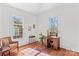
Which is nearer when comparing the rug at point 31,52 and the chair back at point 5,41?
the chair back at point 5,41

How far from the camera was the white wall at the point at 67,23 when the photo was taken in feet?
5.50

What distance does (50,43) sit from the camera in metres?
1.77

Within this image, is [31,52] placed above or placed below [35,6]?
below

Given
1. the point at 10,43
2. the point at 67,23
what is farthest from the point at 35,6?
the point at 10,43

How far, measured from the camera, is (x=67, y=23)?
1.71m

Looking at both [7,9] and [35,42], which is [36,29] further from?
[7,9]

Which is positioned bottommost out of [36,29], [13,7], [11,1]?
[36,29]

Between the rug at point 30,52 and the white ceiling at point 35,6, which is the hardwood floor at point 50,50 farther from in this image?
the white ceiling at point 35,6

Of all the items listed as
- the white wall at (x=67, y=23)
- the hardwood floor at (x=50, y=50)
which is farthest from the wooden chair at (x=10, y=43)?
the white wall at (x=67, y=23)

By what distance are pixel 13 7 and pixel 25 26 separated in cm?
40

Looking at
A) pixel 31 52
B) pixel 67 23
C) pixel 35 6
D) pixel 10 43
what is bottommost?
pixel 31 52

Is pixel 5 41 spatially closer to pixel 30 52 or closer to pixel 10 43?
pixel 10 43

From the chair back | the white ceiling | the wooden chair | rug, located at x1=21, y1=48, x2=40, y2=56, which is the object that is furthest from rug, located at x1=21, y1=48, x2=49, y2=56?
the white ceiling

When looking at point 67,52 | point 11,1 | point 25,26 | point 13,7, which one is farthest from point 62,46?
point 11,1
